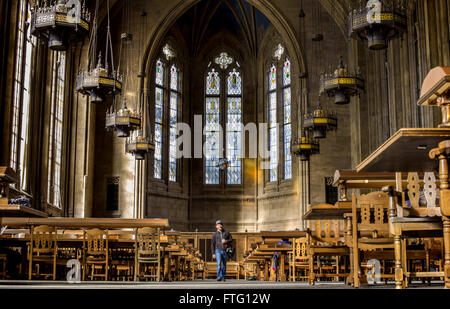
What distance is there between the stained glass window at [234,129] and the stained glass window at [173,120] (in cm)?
217

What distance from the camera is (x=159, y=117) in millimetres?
25094

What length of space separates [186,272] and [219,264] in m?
3.60

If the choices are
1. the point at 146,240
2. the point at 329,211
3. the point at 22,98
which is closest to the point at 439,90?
the point at 329,211

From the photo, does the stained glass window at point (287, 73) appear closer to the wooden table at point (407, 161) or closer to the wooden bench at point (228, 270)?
the wooden bench at point (228, 270)

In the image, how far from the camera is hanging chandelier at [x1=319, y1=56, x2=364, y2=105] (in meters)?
14.9

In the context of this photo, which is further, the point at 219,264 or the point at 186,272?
the point at 186,272

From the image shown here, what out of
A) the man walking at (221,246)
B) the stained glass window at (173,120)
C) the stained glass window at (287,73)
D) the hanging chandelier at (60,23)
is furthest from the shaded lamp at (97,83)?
the stained glass window at (287,73)

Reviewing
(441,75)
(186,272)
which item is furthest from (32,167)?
(441,75)

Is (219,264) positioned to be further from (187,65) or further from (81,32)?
(187,65)

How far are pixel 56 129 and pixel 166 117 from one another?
602 centimetres

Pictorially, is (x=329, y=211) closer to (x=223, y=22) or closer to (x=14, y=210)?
(x=14, y=210)

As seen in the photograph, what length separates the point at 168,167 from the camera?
2505 cm

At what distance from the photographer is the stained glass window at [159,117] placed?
24.6m

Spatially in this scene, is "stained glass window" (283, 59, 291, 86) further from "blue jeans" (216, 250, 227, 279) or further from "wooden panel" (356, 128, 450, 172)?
"wooden panel" (356, 128, 450, 172)
